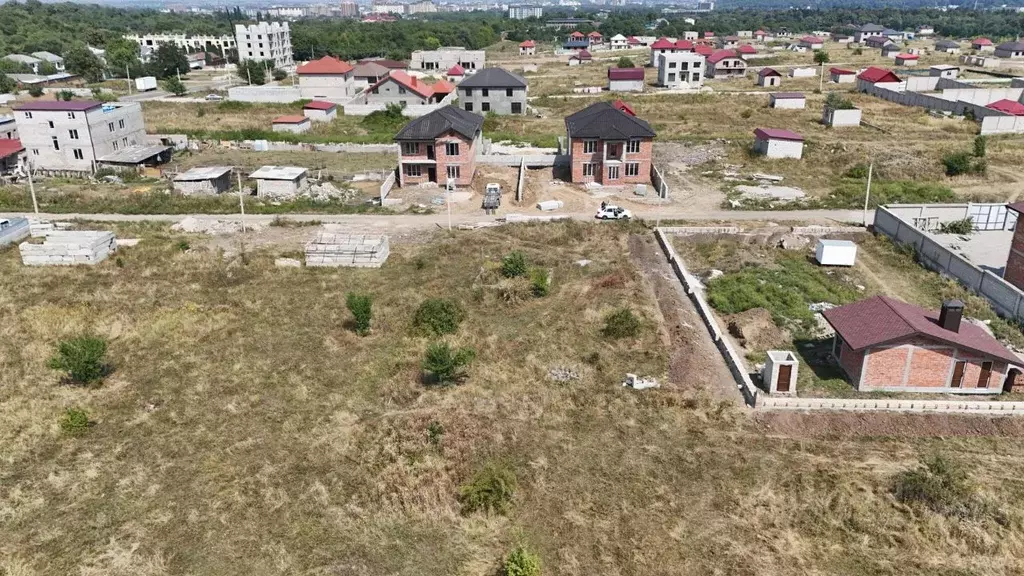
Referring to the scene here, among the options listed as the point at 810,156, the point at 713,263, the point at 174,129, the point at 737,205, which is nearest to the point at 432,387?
the point at 713,263

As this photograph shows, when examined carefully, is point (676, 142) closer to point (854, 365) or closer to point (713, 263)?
point (713, 263)

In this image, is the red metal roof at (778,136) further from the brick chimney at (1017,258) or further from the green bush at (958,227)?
the brick chimney at (1017,258)

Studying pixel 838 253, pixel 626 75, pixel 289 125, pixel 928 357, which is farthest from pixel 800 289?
pixel 626 75

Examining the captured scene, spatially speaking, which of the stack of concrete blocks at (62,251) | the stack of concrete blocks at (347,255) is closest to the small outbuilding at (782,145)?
the stack of concrete blocks at (347,255)

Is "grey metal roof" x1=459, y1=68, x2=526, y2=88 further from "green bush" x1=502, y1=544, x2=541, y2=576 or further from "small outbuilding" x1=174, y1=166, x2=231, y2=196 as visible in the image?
"green bush" x1=502, y1=544, x2=541, y2=576

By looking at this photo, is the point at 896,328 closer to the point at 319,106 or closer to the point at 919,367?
the point at 919,367

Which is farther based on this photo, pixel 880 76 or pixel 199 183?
pixel 880 76
